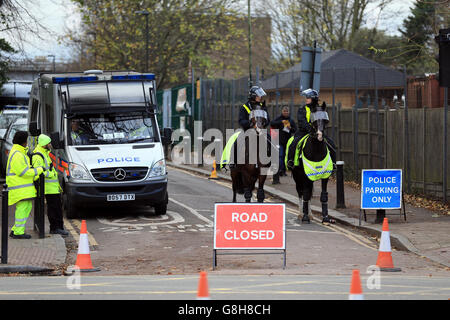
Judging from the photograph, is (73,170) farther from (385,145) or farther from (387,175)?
(385,145)

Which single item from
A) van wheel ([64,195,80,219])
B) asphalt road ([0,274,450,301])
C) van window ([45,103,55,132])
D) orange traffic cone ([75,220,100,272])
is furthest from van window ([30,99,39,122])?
asphalt road ([0,274,450,301])

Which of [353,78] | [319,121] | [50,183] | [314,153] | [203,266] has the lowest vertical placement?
[203,266]

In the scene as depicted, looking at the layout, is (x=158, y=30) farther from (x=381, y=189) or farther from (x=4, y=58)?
(x=381, y=189)

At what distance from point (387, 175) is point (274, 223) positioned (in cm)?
493

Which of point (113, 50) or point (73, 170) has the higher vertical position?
point (113, 50)

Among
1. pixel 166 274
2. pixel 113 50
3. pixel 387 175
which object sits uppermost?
pixel 113 50

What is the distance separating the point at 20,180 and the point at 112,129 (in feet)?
13.2

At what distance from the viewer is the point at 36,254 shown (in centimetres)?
1334

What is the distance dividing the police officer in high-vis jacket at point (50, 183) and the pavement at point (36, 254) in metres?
0.25

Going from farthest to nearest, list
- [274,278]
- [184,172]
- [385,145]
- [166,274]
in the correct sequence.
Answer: [184,172]
[385,145]
[166,274]
[274,278]

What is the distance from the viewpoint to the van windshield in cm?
1805

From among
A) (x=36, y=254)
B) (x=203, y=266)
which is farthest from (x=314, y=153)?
(x=36, y=254)
